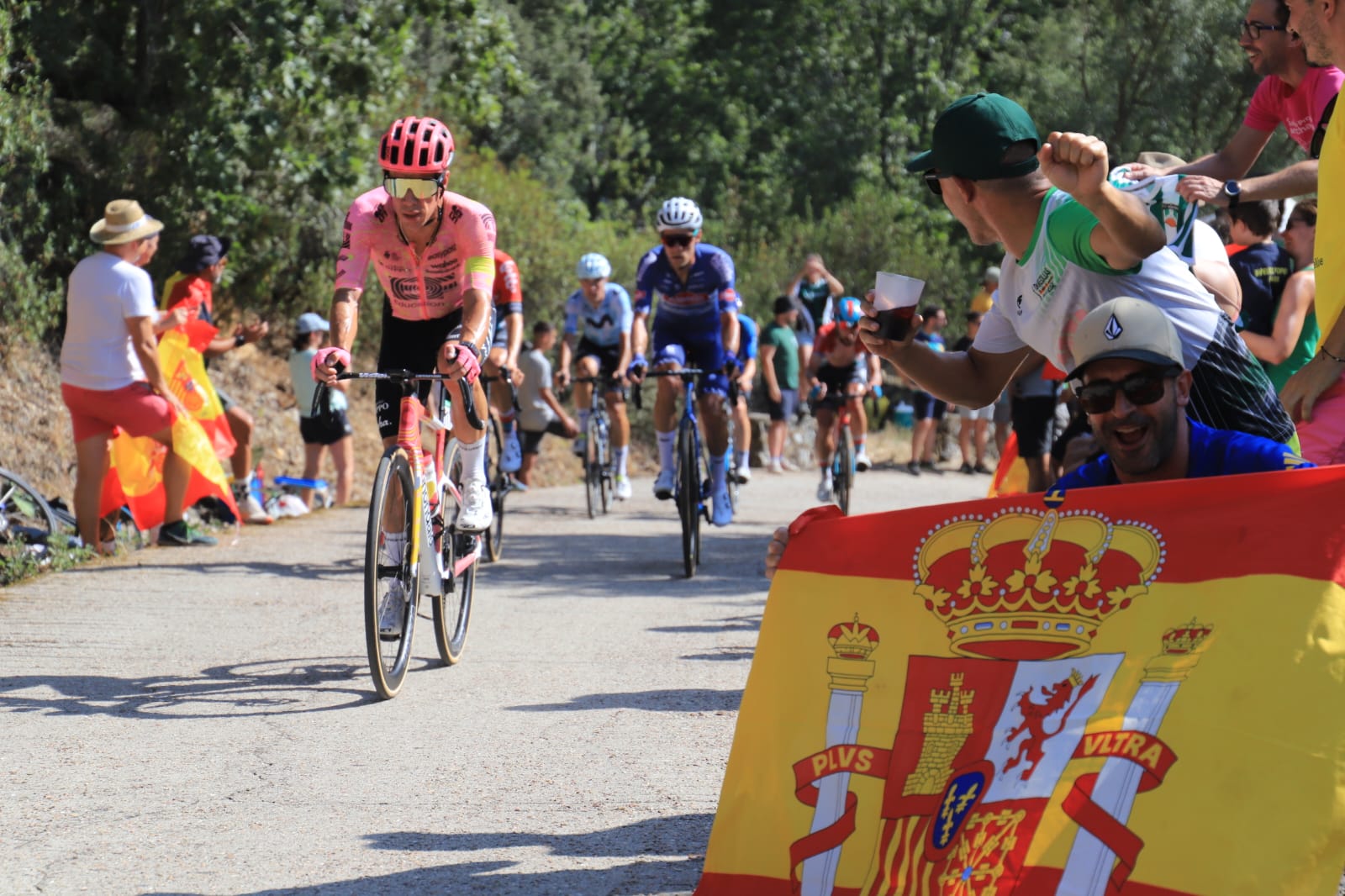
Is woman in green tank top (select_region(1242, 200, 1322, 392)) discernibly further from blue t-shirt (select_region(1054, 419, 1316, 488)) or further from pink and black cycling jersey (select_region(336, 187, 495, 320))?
pink and black cycling jersey (select_region(336, 187, 495, 320))

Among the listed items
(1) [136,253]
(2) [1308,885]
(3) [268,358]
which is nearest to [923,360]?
(2) [1308,885]

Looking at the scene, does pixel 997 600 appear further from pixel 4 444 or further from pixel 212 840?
pixel 4 444

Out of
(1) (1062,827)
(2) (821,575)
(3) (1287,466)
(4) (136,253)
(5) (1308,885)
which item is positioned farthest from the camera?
(4) (136,253)

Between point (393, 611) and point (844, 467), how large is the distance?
27.6ft

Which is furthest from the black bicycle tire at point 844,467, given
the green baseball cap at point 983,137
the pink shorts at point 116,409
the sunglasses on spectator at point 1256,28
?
the green baseball cap at point 983,137

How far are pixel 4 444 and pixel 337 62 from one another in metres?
5.61

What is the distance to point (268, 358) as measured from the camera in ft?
69.3

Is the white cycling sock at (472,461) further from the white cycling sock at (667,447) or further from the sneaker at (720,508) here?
the sneaker at (720,508)

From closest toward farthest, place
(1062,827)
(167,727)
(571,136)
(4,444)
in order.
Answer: (1062,827)
(167,727)
(4,444)
(571,136)

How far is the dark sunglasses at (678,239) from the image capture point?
11.6 meters

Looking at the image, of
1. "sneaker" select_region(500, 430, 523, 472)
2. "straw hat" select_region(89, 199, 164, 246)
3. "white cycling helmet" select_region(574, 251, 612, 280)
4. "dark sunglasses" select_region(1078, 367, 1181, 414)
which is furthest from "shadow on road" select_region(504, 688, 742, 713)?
"white cycling helmet" select_region(574, 251, 612, 280)

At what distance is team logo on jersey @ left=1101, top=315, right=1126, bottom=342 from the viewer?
3791 mm

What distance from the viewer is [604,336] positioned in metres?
15.3

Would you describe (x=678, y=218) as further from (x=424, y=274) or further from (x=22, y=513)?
(x=22, y=513)
